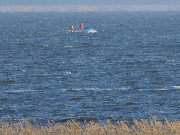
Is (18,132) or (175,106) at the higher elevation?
(18,132)

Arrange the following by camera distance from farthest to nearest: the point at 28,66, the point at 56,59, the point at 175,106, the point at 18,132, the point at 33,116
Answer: the point at 56,59 → the point at 28,66 → the point at 175,106 → the point at 33,116 → the point at 18,132

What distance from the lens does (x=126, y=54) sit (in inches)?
3024

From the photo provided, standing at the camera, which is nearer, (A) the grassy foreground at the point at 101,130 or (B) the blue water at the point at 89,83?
Answer: (A) the grassy foreground at the point at 101,130

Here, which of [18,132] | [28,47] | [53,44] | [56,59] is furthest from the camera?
[53,44]

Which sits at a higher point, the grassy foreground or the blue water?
the grassy foreground

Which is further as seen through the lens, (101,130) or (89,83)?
(89,83)

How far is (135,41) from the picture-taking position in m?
101

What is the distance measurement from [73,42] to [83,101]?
190 feet

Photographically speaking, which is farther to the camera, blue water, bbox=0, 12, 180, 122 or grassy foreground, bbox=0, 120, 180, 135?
blue water, bbox=0, 12, 180, 122

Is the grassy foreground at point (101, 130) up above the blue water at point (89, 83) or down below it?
above

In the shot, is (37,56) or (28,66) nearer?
(28,66)

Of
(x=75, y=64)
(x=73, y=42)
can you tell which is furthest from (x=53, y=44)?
(x=75, y=64)

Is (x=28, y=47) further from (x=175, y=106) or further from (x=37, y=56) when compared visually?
(x=175, y=106)

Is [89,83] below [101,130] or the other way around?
below
